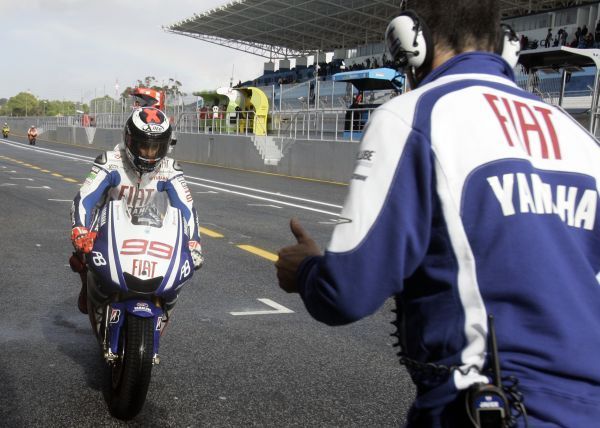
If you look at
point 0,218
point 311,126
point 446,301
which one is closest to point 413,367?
point 446,301

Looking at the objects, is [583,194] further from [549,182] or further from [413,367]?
[413,367]

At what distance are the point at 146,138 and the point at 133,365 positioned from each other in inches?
55.6

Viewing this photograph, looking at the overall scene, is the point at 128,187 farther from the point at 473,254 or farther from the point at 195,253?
the point at 473,254

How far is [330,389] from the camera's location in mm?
4105

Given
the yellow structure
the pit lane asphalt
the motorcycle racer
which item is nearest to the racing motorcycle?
the motorcycle racer

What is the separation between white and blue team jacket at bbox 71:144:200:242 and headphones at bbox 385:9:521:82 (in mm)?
2536

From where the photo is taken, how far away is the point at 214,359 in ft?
15.1

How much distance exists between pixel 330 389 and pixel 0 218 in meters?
8.56

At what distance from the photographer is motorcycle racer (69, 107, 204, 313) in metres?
4.06

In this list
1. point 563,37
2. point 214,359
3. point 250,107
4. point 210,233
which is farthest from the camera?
point 250,107

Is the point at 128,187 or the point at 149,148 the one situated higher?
the point at 149,148

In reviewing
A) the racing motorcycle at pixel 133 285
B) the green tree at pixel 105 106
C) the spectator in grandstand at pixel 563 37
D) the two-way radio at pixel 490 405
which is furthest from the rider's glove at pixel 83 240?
the green tree at pixel 105 106

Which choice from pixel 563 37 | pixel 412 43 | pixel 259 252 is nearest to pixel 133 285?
pixel 412 43

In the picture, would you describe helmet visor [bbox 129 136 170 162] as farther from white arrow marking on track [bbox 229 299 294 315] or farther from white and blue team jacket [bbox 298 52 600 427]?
white and blue team jacket [bbox 298 52 600 427]
